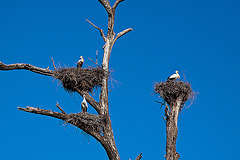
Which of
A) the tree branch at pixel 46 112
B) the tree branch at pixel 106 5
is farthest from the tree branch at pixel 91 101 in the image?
the tree branch at pixel 106 5

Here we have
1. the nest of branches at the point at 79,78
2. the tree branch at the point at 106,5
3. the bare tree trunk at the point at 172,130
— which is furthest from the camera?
the tree branch at the point at 106,5

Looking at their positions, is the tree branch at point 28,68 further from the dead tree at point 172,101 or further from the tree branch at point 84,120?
the dead tree at point 172,101

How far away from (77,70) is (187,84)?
3.20 metres

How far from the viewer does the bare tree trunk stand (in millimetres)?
10201

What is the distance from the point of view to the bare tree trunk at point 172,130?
1020cm

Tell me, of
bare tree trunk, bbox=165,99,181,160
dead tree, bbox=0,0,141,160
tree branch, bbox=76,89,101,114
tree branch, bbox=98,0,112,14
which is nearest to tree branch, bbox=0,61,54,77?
dead tree, bbox=0,0,141,160

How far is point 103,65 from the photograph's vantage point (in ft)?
37.4

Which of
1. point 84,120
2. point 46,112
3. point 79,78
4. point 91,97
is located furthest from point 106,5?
point 46,112

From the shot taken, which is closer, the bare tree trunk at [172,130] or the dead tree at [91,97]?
the dead tree at [91,97]

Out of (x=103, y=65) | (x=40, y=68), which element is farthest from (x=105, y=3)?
(x=40, y=68)

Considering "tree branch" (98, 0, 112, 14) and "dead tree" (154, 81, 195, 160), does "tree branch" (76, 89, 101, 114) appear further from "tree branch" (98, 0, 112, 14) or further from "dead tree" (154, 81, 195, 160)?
"tree branch" (98, 0, 112, 14)

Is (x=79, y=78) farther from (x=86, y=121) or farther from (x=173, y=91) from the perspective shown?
(x=173, y=91)

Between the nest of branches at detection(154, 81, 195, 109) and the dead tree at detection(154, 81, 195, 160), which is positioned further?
the nest of branches at detection(154, 81, 195, 109)

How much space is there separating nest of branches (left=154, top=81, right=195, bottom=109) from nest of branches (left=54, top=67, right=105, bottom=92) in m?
1.85
